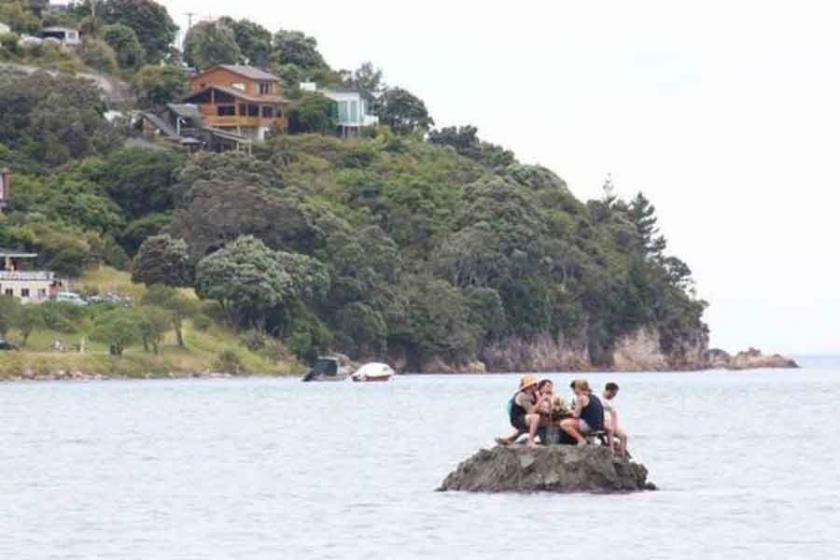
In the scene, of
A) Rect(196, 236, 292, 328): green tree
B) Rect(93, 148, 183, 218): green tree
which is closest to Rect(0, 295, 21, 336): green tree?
Rect(196, 236, 292, 328): green tree

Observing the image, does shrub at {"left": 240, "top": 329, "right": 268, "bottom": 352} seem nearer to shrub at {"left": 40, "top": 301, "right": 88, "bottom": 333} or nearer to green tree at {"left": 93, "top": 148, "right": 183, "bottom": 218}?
shrub at {"left": 40, "top": 301, "right": 88, "bottom": 333}

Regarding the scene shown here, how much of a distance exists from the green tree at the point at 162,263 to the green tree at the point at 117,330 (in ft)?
43.6

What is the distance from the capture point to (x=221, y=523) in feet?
158

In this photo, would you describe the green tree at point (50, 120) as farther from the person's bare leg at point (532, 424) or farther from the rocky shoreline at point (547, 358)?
the person's bare leg at point (532, 424)

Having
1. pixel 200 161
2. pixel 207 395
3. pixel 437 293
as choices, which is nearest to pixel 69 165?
pixel 200 161

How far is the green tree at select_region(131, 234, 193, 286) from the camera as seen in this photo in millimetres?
157250

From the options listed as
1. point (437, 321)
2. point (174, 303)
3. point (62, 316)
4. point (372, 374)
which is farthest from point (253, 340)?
point (437, 321)

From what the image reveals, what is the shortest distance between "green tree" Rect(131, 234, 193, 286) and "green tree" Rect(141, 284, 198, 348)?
394 cm

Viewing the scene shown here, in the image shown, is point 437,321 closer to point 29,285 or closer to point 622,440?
point 29,285

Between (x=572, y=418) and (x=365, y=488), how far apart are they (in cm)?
909

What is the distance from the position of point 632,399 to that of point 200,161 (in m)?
59.4

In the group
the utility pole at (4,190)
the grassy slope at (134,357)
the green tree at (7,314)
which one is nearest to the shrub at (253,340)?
the grassy slope at (134,357)

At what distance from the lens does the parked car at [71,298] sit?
149375 mm

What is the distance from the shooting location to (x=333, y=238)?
162 metres
